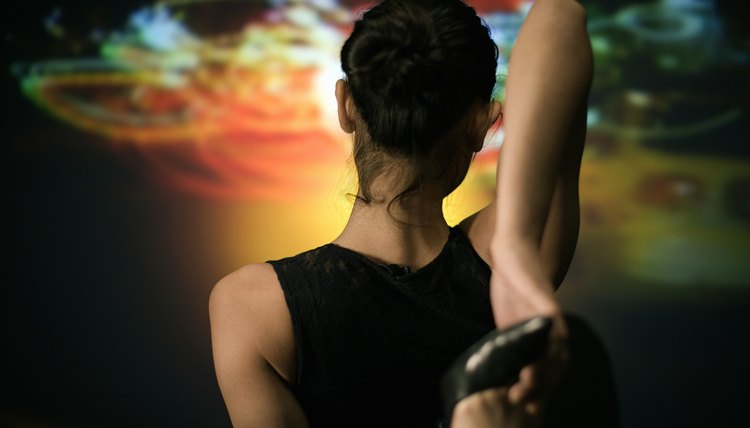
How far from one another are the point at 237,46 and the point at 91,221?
2.13ft

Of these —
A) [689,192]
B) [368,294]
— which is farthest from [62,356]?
[368,294]

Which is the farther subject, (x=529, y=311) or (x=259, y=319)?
(x=259, y=319)

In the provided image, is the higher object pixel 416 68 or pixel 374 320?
pixel 416 68

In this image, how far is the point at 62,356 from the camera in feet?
8.36

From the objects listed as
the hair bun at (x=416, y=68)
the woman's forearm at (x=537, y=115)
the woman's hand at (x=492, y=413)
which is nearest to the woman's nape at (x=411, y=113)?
the hair bun at (x=416, y=68)

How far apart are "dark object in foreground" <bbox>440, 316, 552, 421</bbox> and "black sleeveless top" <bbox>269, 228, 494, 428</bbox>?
16cm

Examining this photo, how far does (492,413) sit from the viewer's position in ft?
1.78

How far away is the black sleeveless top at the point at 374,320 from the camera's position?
718mm

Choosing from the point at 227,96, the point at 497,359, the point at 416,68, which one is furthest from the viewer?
the point at 227,96

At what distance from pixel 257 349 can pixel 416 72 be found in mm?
259

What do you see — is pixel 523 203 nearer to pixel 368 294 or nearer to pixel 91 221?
pixel 368 294

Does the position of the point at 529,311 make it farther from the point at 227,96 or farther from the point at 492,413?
the point at 227,96

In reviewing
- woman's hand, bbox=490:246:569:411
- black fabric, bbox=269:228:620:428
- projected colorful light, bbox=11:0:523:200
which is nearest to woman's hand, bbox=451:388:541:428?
woman's hand, bbox=490:246:569:411

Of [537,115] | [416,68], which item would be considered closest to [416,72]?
[416,68]
